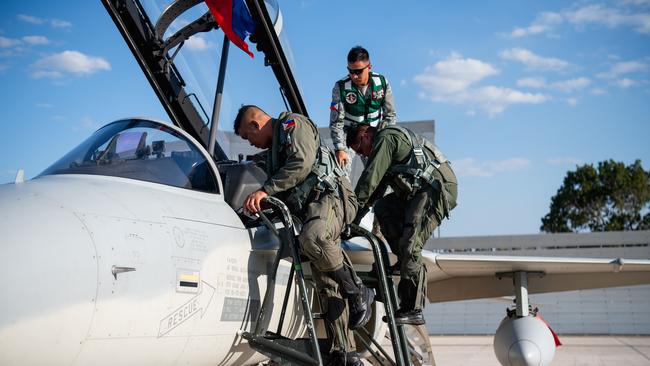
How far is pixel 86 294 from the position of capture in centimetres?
326

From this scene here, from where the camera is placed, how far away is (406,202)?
538cm

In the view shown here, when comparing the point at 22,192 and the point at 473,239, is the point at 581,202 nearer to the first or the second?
the point at 473,239

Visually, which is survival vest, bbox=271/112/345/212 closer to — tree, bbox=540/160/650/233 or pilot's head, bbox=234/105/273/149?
pilot's head, bbox=234/105/273/149

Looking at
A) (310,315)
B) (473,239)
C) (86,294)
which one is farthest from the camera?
(473,239)

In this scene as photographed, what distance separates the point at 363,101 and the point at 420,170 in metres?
1.33

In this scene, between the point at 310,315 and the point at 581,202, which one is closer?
the point at 310,315

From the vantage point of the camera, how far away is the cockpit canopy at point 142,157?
14.3ft

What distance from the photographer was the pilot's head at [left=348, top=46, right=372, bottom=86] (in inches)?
229

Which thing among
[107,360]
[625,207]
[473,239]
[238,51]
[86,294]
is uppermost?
[625,207]

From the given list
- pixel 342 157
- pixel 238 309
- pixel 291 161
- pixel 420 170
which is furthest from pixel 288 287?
pixel 342 157

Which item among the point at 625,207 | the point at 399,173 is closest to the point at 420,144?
the point at 399,173

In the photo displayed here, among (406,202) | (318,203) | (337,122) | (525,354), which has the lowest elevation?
(525,354)

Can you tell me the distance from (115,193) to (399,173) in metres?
2.26

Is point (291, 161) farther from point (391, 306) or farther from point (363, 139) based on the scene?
point (391, 306)
